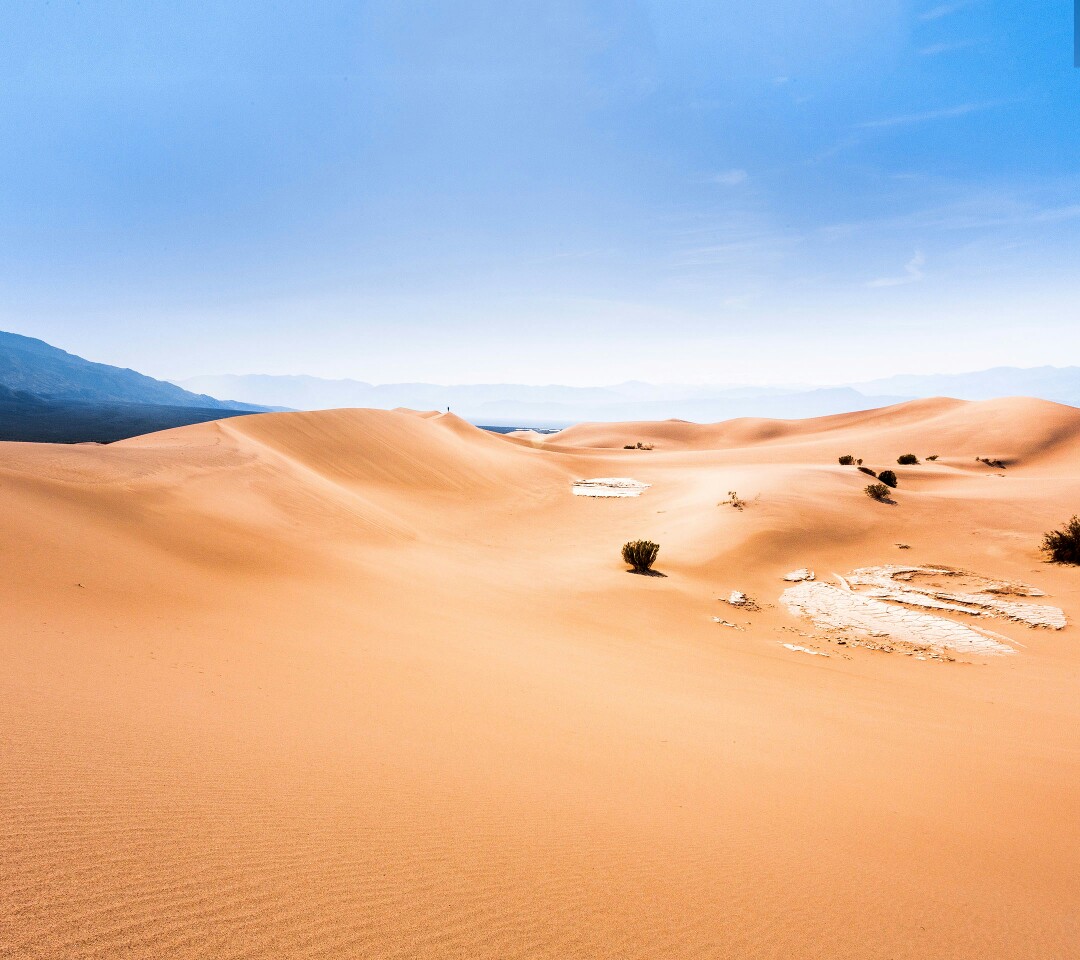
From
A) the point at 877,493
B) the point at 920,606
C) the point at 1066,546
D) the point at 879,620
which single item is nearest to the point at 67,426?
the point at 877,493

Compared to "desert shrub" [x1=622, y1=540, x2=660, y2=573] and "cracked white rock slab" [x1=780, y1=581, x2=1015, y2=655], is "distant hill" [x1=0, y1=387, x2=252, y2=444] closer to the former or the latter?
"desert shrub" [x1=622, y1=540, x2=660, y2=573]

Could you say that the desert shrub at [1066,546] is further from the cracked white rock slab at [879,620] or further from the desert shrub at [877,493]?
the desert shrub at [877,493]

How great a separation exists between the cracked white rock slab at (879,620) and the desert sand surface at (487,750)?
0.59 ft

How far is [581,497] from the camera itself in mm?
22969

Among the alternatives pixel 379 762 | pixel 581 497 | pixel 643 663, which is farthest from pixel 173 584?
pixel 581 497

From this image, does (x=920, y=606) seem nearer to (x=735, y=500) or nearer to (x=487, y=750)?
(x=735, y=500)

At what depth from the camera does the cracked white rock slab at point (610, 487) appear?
23000mm

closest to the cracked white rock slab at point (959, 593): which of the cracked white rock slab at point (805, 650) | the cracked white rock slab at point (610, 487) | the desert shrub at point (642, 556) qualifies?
the cracked white rock slab at point (805, 650)

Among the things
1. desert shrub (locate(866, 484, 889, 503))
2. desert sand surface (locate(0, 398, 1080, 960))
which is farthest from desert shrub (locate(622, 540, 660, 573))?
desert shrub (locate(866, 484, 889, 503))

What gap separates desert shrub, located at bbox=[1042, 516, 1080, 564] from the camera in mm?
10898

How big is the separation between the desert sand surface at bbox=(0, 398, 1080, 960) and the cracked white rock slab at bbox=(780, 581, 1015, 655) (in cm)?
18

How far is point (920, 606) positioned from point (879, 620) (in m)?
1.20

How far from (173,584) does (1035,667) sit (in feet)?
39.1

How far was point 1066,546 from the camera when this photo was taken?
36.2 feet
